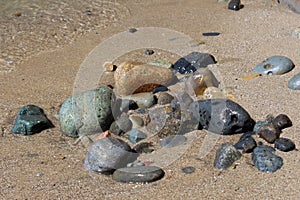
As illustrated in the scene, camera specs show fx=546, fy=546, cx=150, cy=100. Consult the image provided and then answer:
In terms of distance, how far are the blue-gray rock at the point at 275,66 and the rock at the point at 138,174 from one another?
167 centimetres

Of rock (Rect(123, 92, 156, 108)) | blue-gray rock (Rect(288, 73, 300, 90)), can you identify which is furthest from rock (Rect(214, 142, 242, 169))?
blue-gray rock (Rect(288, 73, 300, 90))

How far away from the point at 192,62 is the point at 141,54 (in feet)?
2.19

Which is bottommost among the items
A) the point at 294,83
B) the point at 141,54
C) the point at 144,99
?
the point at 141,54

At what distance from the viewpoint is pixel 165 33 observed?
6035 mm

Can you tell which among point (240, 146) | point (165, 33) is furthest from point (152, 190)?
point (165, 33)

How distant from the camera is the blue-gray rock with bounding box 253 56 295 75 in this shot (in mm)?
4836

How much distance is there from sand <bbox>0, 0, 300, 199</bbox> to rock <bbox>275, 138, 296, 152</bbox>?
4 centimetres

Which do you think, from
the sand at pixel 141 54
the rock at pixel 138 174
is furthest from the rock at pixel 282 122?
the rock at pixel 138 174

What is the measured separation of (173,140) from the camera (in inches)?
161

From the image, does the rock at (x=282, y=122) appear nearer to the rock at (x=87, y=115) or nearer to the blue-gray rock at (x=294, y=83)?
the blue-gray rock at (x=294, y=83)

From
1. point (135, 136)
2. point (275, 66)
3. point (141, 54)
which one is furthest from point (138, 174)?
point (141, 54)

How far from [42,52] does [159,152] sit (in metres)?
2.44

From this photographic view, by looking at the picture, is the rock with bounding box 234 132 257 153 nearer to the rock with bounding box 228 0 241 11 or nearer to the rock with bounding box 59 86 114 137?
the rock with bounding box 59 86 114 137

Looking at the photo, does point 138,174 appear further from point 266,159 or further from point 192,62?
point 192,62
